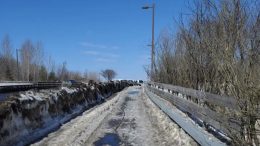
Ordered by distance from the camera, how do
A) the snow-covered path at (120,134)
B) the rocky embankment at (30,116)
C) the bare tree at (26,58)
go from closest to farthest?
the snow-covered path at (120,134)
the rocky embankment at (30,116)
the bare tree at (26,58)

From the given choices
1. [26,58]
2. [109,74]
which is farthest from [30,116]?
[109,74]

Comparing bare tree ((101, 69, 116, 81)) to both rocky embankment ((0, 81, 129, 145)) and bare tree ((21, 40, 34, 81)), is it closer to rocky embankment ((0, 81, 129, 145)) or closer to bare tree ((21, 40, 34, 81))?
bare tree ((21, 40, 34, 81))

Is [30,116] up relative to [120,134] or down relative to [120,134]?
up

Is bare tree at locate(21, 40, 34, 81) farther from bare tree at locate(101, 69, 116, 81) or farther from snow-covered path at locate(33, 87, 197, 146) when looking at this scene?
snow-covered path at locate(33, 87, 197, 146)

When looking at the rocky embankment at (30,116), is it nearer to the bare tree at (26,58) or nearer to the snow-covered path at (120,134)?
the snow-covered path at (120,134)

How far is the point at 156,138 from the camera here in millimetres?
11492

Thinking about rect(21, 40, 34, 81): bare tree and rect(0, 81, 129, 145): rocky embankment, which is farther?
rect(21, 40, 34, 81): bare tree

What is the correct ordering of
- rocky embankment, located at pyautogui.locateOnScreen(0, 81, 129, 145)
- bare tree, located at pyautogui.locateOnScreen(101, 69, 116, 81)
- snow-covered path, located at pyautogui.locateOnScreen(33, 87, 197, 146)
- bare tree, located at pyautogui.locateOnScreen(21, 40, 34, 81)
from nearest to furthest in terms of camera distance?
snow-covered path, located at pyautogui.locateOnScreen(33, 87, 197, 146) < rocky embankment, located at pyautogui.locateOnScreen(0, 81, 129, 145) < bare tree, located at pyautogui.locateOnScreen(21, 40, 34, 81) < bare tree, located at pyautogui.locateOnScreen(101, 69, 116, 81)

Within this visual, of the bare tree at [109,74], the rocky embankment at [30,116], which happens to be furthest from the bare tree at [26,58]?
the rocky embankment at [30,116]

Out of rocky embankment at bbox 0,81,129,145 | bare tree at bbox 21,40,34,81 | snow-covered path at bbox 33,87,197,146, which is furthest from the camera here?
bare tree at bbox 21,40,34,81

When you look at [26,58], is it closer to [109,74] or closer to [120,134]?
[109,74]

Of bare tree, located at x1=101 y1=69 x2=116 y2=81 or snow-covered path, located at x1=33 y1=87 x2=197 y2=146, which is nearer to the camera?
snow-covered path, located at x1=33 y1=87 x2=197 y2=146

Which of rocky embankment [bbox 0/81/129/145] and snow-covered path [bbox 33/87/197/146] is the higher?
rocky embankment [bbox 0/81/129/145]

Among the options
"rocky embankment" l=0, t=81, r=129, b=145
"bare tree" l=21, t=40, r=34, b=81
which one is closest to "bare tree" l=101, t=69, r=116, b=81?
"bare tree" l=21, t=40, r=34, b=81
